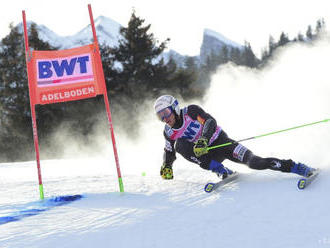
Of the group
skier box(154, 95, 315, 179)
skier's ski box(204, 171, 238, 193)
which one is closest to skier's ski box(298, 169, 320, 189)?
skier box(154, 95, 315, 179)

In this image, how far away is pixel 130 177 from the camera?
5152mm

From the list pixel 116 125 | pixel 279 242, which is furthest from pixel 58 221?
pixel 116 125

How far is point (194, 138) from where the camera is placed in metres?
4.28

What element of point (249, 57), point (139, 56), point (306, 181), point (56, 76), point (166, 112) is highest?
point (249, 57)

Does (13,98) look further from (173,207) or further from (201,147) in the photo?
(173,207)

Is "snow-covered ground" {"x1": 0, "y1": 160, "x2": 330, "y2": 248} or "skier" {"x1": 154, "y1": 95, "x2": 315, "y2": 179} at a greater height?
"skier" {"x1": 154, "y1": 95, "x2": 315, "y2": 179}

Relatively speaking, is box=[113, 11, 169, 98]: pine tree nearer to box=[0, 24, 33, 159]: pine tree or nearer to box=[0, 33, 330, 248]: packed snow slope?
box=[0, 24, 33, 159]: pine tree

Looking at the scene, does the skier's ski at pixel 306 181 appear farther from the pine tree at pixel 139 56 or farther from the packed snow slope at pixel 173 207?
the pine tree at pixel 139 56

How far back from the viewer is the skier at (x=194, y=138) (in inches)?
158

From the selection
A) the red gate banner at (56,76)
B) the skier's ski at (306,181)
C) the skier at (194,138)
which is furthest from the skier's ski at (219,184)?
the red gate banner at (56,76)

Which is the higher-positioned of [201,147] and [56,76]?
[56,76]

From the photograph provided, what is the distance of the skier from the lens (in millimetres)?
4008

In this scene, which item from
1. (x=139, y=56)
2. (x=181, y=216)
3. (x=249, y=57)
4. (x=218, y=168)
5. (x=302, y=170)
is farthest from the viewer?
(x=249, y=57)

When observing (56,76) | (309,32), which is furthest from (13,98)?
(309,32)
